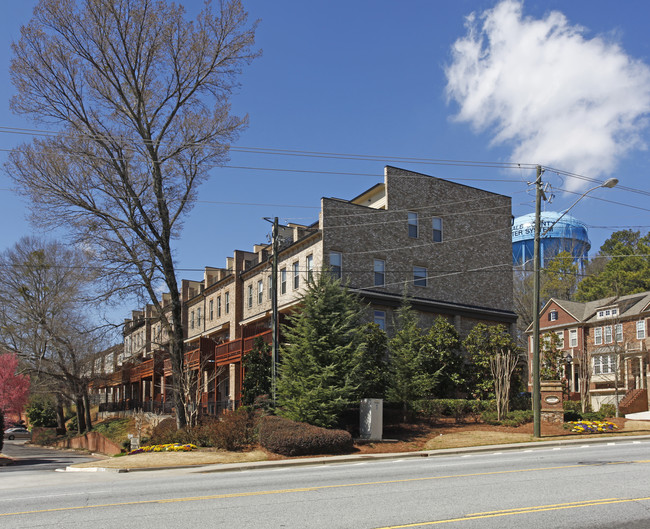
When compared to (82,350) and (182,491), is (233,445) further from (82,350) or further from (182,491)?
(82,350)

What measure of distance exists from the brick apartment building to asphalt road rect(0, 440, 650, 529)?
61.4ft

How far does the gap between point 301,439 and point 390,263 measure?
17249 mm

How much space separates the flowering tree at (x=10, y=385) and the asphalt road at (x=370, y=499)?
148 feet

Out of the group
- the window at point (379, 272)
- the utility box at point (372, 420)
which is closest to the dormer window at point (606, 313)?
the window at point (379, 272)

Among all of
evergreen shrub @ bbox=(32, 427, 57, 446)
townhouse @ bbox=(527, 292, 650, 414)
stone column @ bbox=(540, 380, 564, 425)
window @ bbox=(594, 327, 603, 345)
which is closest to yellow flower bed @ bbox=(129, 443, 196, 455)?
stone column @ bbox=(540, 380, 564, 425)

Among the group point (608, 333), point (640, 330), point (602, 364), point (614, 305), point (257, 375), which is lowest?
point (602, 364)

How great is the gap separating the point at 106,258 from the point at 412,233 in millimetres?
17705

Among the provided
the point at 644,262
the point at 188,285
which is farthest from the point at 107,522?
the point at 644,262

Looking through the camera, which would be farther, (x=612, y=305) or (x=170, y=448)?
(x=612, y=305)

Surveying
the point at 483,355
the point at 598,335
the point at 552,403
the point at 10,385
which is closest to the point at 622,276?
the point at 598,335

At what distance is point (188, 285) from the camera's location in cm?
5819

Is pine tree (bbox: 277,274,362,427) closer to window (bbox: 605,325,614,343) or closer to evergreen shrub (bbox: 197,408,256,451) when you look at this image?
evergreen shrub (bbox: 197,408,256,451)

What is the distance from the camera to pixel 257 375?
2973 centimetres

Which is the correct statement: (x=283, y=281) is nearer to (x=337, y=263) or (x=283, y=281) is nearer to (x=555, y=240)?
(x=337, y=263)
